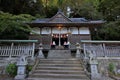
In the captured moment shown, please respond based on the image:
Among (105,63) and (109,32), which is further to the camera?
(109,32)

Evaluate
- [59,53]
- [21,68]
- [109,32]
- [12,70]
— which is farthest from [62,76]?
[109,32]

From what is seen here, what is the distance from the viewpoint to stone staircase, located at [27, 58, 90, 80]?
7809 millimetres

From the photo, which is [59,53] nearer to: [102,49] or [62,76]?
[102,49]

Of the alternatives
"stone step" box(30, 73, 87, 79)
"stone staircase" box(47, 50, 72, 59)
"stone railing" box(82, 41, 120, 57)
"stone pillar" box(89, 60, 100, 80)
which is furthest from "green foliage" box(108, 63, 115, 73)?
"stone staircase" box(47, 50, 72, 59)

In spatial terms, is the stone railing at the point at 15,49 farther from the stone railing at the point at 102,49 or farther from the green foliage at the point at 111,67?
the green foliage at the point at 111,67

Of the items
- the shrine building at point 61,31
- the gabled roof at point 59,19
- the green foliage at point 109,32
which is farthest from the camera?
the green foliage at point 109,32

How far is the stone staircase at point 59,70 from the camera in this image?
7809 millimetres

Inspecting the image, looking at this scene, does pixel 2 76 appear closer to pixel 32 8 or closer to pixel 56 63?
pixel 56 63

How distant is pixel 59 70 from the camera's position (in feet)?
28.0

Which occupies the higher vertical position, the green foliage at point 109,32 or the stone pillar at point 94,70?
the green foliage at point 109,32

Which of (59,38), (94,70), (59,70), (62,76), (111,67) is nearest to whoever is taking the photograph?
(62,76)

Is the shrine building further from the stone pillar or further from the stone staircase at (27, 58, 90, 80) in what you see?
the stone pillar

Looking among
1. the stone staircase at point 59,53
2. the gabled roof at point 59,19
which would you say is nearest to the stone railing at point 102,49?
the stone staircase at point 59,53

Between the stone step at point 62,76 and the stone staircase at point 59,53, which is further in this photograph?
the stone staircase at point 59,53
